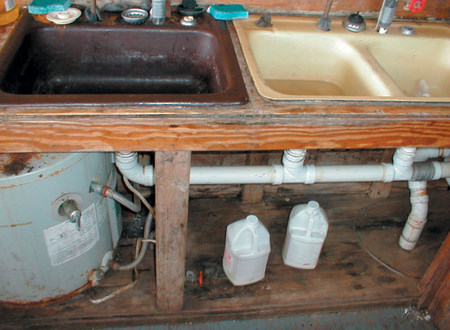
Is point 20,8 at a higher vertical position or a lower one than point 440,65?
higher

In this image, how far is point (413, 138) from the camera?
1.16 meters

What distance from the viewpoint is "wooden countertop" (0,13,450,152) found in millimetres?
979

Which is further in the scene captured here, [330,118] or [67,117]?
[330,118]

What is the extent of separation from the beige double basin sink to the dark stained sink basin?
0.17 m

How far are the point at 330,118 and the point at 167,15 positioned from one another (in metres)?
0.74

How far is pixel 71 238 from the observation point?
1.41 metres

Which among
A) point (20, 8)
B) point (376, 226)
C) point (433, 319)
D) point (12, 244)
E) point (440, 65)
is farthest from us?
point (376, 226)

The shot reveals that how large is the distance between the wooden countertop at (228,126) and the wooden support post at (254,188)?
0.77m

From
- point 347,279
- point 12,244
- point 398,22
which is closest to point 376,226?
point 347,279

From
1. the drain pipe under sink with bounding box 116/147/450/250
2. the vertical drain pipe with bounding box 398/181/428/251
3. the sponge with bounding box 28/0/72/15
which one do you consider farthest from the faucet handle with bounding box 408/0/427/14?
the sponge with bounding box 28/0/72/15

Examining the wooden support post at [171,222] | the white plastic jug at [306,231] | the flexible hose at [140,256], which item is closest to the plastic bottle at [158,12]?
the wooden support post at [171,222]

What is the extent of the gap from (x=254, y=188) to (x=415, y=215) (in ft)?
2.40

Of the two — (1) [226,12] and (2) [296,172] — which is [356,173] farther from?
(1) [226,12]

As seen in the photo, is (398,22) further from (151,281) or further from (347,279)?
(151,281)
